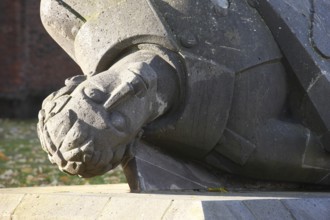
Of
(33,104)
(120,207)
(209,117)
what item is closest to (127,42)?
(209,117)

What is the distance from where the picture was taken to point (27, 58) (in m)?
17.7

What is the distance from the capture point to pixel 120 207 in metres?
2.95

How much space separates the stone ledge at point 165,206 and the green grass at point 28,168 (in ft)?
13.7

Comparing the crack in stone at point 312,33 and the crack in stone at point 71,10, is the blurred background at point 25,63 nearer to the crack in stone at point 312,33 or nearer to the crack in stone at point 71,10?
the crack in stone at point 71,10

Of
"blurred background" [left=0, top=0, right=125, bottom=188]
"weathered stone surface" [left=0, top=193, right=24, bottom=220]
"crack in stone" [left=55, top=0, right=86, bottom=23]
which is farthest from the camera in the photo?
"blurred background" [left=0, top=0, right=125, bottom=188]

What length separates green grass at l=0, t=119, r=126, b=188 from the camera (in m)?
7.59

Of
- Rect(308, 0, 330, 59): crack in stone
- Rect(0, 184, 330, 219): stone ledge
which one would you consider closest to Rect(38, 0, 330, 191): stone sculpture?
Rect(308, 0, 330, 59): crack in stone

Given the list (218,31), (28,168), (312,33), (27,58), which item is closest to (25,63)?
(27,58)

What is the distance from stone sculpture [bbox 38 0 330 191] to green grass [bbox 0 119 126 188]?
3.92 meters

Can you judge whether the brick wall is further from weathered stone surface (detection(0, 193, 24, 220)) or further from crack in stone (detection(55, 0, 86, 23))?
weathered stone surface (detection(0, 193, 24, 220))

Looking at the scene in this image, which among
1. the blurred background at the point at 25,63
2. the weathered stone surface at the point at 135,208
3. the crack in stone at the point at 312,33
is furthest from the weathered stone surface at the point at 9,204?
the blurred background at the point at 25,63

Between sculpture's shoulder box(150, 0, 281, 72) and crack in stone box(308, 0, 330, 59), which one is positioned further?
crack in stone box(308, 0, 330, 59)

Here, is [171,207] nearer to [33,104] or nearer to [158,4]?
[158,4]

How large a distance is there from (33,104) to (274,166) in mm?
14208
